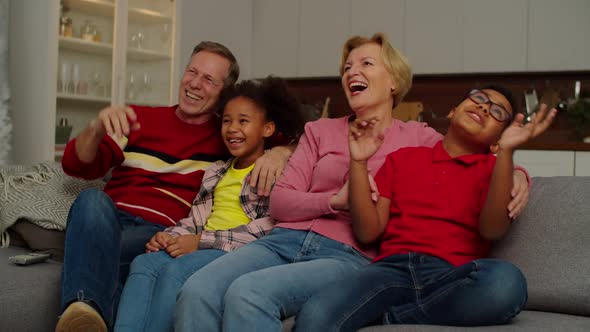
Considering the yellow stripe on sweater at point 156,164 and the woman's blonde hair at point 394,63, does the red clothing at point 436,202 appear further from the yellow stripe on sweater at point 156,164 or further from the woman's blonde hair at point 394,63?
the yellow stripe on sweater at point 156,164

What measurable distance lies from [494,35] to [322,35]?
1367 millimetres

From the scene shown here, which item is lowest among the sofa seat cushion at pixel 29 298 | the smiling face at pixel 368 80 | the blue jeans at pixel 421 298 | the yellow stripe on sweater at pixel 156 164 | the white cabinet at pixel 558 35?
the sofa seat cushion at pixel 29 298

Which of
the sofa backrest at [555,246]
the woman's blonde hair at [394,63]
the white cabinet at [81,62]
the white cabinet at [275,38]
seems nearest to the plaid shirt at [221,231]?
the woman's blonde hair at [394,63]

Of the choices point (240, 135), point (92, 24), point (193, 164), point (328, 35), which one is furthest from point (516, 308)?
point (328, 35)

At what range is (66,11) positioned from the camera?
397cm

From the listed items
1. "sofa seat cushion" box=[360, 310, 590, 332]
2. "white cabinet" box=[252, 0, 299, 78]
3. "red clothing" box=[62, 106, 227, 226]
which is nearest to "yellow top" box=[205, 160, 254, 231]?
"red clothing" box=[62, 106, 227, 226]

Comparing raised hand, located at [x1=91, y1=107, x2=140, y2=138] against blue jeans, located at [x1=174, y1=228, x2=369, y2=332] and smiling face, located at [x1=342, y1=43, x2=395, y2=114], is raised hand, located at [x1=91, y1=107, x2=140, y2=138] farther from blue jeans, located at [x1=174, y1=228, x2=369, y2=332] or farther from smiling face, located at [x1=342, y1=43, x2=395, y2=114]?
smiling face, located at [x1=342, y1=43, x2=395, y2=114]

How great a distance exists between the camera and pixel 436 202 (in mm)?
1574

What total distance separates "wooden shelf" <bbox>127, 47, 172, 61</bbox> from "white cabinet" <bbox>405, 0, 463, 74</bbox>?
178cm

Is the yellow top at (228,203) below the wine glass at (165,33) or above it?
below

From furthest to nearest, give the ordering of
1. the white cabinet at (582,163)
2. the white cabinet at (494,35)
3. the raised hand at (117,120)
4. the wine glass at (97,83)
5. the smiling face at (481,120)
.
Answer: the white cabinet at (494,35), the wine glass at (97,83), the white cabinet at (582,163), the raised hand at (117,120), the smiling face at (481,120)

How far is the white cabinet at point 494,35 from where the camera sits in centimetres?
425

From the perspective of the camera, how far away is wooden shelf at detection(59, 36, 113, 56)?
12.9ft

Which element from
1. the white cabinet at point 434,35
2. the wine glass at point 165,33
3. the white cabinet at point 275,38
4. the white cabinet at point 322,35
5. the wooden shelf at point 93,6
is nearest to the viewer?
the wooden shelf at point 93,6
